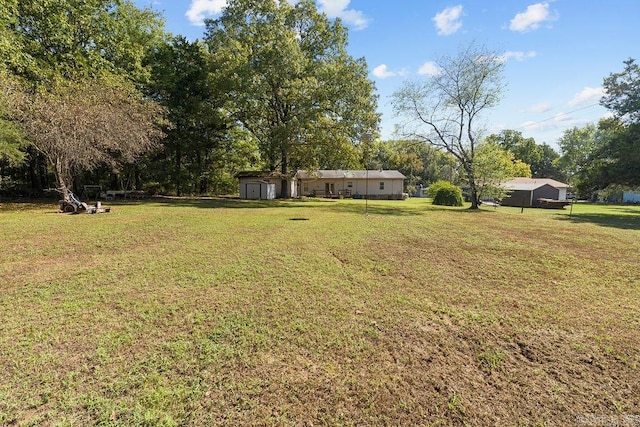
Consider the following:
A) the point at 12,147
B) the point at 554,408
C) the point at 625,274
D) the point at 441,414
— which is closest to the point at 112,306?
the point at 441,414

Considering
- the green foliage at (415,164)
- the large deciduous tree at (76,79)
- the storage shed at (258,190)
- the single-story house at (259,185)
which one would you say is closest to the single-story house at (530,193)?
the green foliage at (415,164)

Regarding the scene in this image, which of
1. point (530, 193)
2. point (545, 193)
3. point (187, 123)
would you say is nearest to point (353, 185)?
point (530, 193)

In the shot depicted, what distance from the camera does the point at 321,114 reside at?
2166cm

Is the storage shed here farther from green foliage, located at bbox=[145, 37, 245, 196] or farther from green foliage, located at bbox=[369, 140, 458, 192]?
green foliage, located at bbox=[369, 140, 458, 192]

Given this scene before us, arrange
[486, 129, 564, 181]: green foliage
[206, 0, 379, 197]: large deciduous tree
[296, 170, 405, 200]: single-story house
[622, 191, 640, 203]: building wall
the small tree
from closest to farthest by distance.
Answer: the small tree, [206, 0, 379, 197]: large deciduous tree, [296, 170, 405, 200]: single-story house, [622, 191, 640, 203]: building wall, [486, 129, 564, 181]: green foliage

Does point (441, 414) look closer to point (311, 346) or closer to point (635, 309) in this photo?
point (311, 346)

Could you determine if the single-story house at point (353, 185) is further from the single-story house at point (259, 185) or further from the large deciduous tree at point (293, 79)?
the large deciduous tree at point (293, 79)

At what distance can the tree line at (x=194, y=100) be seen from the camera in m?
14.2

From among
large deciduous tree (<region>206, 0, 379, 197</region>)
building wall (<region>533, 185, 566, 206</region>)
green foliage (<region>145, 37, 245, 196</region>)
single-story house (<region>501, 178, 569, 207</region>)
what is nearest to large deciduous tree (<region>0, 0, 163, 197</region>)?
green foliage (<region>145, 37, 245, 196</region>)

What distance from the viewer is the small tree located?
12.9 metres

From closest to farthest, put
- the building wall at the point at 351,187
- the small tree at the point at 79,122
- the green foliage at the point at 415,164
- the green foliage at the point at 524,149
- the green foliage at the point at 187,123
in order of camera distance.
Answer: the small tree at the point at 79,122
the green foliage at the point at 187,123
the building wall at the point at 351,187
the green foliage at the point at 415,164
the green foliage at the point at 524,149

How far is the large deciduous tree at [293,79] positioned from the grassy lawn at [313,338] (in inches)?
623

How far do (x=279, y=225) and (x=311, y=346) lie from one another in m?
7.82

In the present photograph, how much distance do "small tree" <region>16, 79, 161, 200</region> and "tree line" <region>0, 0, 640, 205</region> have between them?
0.05 meters
